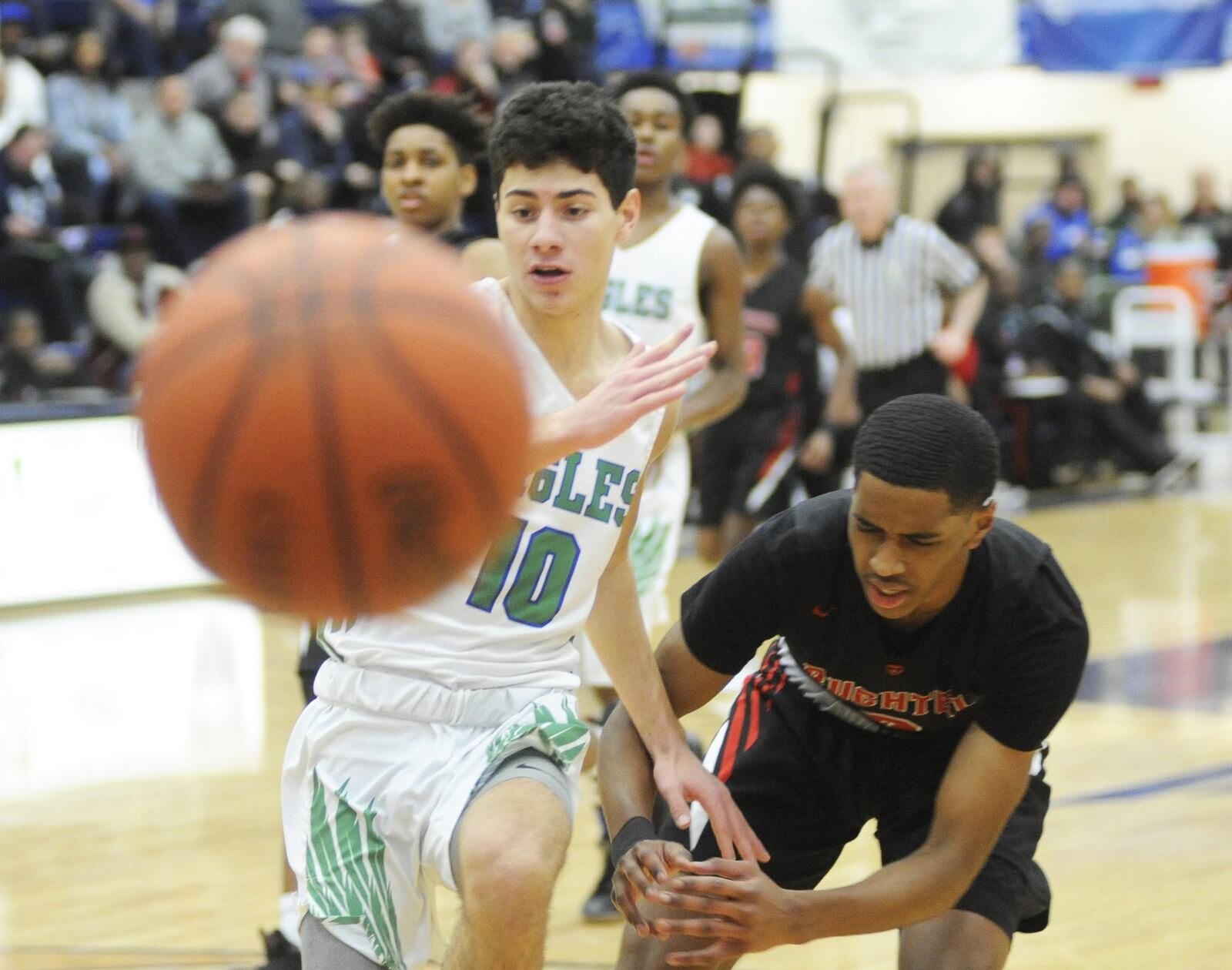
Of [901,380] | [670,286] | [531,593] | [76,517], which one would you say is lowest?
[76,517]

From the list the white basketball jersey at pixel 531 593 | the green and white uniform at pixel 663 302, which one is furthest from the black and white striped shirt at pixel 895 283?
the white basketball jersey at pixel 531 593

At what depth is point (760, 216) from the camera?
24.1ft

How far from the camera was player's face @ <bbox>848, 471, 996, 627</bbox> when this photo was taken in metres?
2.74

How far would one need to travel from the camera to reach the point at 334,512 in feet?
7.02

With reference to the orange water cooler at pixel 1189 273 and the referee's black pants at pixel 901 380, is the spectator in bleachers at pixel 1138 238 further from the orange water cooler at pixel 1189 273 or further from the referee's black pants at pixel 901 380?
the referee's black pants at pixel 901 380

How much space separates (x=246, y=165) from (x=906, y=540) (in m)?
Answer: 9.12

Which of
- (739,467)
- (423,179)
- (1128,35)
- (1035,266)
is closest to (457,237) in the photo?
(423,179)

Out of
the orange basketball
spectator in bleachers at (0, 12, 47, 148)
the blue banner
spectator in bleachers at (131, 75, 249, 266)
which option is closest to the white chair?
the blue banner

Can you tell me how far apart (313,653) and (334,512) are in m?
1.61

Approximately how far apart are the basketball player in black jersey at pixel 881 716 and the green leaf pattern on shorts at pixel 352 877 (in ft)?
1.21

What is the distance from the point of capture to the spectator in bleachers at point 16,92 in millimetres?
Result: 10375

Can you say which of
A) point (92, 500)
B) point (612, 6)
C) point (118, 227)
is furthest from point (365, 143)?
point (92, 500)

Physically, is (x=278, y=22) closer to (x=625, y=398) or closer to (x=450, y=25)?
(x=450, y=25)

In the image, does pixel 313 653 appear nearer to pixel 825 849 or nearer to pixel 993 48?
pixel 825 849
